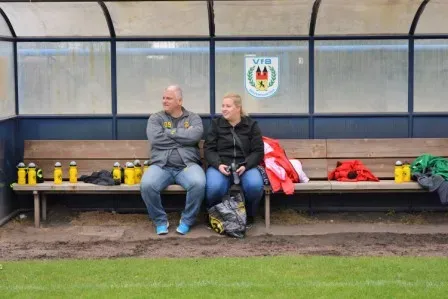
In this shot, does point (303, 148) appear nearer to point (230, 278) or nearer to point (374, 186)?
point (374, 186)

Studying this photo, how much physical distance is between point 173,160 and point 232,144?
63cm

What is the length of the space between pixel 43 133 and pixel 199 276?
369cm

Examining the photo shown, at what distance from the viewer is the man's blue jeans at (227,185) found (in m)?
8.41

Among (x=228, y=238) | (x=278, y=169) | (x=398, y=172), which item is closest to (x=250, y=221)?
(x=278, y=169)

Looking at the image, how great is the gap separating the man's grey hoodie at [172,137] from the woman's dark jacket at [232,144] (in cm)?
15

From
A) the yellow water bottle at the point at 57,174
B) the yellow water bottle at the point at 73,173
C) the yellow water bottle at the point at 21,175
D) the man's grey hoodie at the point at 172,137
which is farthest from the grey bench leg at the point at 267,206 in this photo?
the yellow water bottle at the point at 21,175

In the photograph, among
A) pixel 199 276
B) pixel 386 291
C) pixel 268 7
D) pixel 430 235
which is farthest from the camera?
pixel 268 7

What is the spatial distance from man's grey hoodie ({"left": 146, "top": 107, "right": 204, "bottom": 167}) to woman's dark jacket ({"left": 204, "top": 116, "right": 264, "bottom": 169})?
15 centimetres

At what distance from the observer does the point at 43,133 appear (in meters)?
9.42

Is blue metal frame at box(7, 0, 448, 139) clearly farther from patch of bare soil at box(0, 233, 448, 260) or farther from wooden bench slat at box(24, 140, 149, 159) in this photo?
patch of bare soil at box(0, 233, 448, 260)

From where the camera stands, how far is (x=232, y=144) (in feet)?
28.1

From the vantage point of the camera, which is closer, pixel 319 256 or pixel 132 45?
pixel 319 256

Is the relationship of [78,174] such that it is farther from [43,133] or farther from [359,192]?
[359,192]

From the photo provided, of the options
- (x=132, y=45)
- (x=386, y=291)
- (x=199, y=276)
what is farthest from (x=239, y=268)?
(x=132, y=45)
